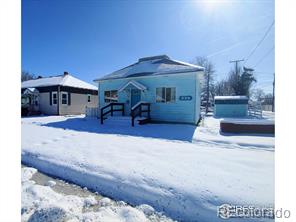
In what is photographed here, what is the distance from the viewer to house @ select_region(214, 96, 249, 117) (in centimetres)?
2195

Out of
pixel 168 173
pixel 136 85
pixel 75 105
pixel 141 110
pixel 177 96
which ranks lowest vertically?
pixel 168 173

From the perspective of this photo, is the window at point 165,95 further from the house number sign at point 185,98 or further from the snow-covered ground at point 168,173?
the snow-covered ground at point 168,173

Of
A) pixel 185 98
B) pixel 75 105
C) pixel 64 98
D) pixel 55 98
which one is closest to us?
pixel 185 98

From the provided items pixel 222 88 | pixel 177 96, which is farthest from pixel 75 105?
pixel 222 88

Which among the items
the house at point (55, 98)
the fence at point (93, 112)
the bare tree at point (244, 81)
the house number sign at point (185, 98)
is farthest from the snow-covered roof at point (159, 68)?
the bare tree at point (244, 81)

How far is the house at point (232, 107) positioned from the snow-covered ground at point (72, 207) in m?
22.6

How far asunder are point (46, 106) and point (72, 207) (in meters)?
19.5

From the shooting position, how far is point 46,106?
1922 centimetres

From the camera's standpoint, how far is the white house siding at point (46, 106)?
61.4 ft

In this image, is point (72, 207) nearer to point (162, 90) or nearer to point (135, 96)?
point (162, 90)

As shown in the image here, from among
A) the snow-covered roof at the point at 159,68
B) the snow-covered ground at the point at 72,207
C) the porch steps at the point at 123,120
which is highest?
the snow-covered roof at the point at 159,68
